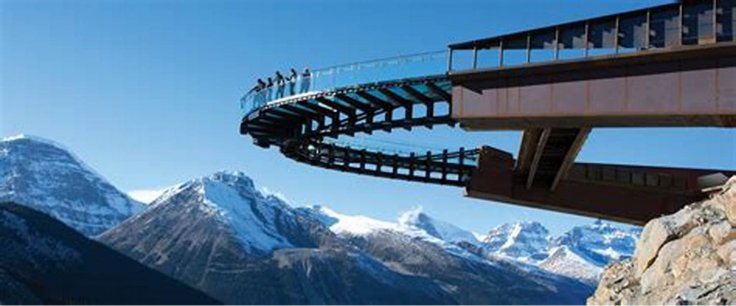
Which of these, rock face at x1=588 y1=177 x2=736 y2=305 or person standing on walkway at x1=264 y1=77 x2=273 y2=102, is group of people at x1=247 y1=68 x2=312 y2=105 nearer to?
person standing on walkway at x1=264 y1=77 x2=273 y2=102

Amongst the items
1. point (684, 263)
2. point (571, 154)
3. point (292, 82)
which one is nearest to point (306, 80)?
point (292, 82)

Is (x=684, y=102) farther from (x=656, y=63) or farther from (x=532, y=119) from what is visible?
(x=532, y=119)

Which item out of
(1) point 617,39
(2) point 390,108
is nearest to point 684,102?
(1) point 617,39

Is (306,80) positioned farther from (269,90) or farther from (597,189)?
(597,189)

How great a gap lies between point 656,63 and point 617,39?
5.61ft

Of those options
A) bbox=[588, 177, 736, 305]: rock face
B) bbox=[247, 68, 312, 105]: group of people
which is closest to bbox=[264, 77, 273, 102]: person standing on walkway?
bbox=[247, 68, 312, 105]: group of people

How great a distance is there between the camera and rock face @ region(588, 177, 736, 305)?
23297 mm

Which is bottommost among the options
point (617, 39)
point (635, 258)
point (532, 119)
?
point (635, 258)

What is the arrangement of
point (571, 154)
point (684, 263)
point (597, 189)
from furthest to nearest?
point (597, 189) < point (571, 154) < point (684, 263)

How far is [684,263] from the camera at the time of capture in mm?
27344

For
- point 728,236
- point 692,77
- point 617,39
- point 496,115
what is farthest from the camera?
point 496,115

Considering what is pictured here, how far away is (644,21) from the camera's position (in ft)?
98.1

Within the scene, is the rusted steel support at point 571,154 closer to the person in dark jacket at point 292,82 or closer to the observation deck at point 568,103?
the observation deck at point 568,103

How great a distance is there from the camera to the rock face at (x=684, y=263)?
2330 cm
